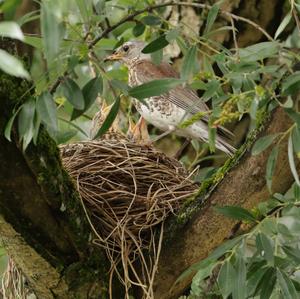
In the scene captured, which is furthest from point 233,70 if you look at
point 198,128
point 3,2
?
point 198,128

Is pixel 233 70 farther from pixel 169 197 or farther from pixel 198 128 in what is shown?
pixel 198 128

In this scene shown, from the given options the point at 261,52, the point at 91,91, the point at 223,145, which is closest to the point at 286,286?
the point at 261,52

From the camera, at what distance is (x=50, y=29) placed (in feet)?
5.99

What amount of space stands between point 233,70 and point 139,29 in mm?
366

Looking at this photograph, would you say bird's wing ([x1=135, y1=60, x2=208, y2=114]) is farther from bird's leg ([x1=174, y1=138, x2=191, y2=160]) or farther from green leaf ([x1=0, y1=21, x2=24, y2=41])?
green leaf ([x1=0, y1=21, x2=24, y2=41])

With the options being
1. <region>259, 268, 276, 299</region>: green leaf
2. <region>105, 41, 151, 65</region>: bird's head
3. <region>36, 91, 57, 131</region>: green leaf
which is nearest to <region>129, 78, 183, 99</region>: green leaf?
<region>36, 91, 57, 131</region>: green leaf

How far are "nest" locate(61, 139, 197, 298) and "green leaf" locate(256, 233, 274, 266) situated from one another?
0.62 metres

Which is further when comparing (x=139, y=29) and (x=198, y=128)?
(x=198, y=128)

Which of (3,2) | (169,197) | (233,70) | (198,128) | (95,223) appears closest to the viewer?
(3,2)

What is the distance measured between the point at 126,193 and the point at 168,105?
1296 millimetres

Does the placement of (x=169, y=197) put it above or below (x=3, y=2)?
below

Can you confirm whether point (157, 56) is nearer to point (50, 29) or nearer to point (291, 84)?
point (291, 84)

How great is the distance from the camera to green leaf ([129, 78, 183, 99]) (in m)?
2.61

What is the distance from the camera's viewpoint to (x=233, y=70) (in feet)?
9.41
